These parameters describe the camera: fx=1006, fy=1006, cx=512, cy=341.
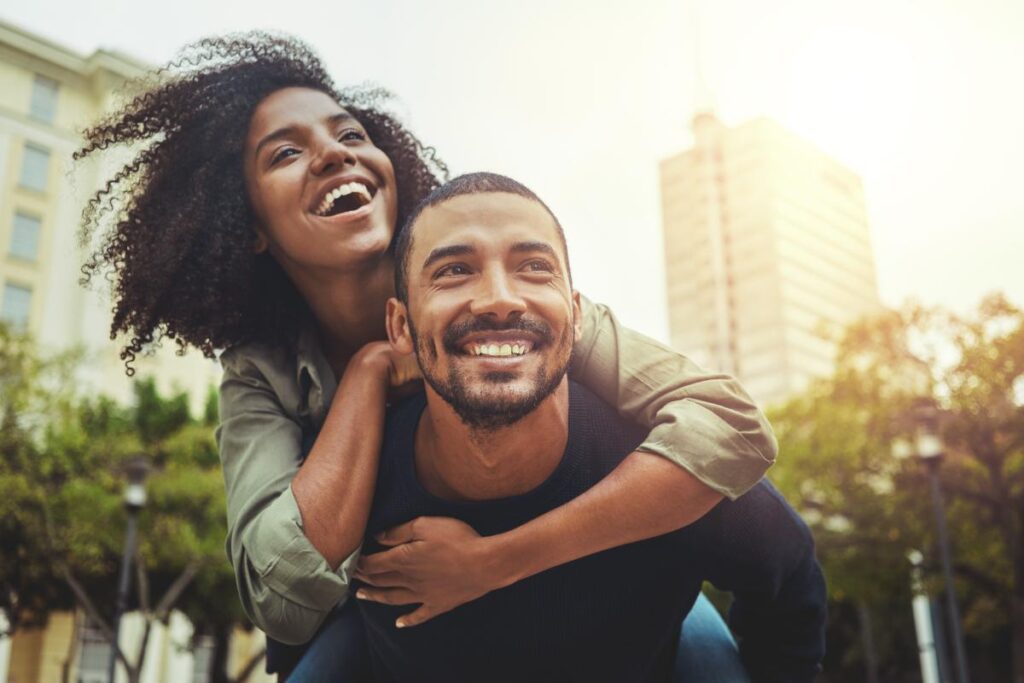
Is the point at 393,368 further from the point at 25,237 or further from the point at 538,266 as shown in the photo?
the point at 25,237

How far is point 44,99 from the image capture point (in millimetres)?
38156

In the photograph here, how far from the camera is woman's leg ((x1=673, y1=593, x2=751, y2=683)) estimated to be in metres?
2.51

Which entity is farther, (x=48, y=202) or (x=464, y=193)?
(x=48, y=202)

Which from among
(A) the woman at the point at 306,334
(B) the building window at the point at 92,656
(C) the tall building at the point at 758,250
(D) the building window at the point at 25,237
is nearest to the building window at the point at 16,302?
(D) the building window at the point at 25,237

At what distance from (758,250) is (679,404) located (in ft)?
348

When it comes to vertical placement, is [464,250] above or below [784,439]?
below

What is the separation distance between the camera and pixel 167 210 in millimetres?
2959

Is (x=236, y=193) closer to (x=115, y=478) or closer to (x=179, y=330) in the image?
(x=179, y=330)

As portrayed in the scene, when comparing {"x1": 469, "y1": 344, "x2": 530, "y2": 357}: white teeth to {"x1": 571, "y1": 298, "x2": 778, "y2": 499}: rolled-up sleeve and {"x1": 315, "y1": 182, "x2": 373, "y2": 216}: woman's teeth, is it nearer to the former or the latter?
{"x1": 571, "y1": 298, "x2": 778, "y2": 499}: rolled-up sleeve

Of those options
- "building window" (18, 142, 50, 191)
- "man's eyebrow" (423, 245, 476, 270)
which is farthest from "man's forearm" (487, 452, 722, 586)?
"building window" (18, 142, 50, 191)

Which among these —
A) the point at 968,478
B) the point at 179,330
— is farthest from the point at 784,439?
the point at 179,330

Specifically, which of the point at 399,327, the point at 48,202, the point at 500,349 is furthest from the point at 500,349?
the point at 48,202

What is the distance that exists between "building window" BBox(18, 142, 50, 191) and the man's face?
38.8 meters

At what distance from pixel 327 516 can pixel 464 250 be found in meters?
0.62
